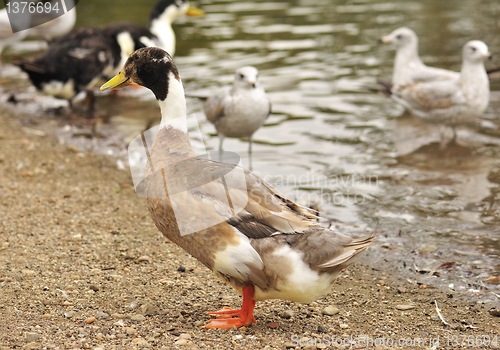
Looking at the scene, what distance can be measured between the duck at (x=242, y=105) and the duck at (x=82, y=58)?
3.03m

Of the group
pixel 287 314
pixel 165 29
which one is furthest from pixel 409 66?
pixel 287 314

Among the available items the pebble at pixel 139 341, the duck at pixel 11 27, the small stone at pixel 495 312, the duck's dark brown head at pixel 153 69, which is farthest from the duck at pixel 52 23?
the small stone at pixel 495 312

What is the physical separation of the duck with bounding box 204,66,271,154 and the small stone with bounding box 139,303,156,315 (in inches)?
154

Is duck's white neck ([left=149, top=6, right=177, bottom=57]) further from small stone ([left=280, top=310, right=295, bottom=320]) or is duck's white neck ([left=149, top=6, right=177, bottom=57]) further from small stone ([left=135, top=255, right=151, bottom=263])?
small stone ([left=280, top=310, right=295, bottom=320])

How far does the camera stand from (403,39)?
10305 mm

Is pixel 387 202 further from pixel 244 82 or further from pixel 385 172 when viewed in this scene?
pixel 244 82

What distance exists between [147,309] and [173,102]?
1.61 m

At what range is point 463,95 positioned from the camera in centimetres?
839

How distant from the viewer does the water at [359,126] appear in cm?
582

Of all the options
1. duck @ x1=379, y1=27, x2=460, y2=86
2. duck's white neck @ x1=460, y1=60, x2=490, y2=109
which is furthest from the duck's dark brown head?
duck @ x1=379, y1=27, x2=460, y2=86

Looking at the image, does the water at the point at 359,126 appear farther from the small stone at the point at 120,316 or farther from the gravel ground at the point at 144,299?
the small stone at the point at 120,316

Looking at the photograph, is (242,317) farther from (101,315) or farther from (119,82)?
(119,82)

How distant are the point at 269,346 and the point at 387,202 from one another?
336 cm

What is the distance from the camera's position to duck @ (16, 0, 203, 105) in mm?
9281
